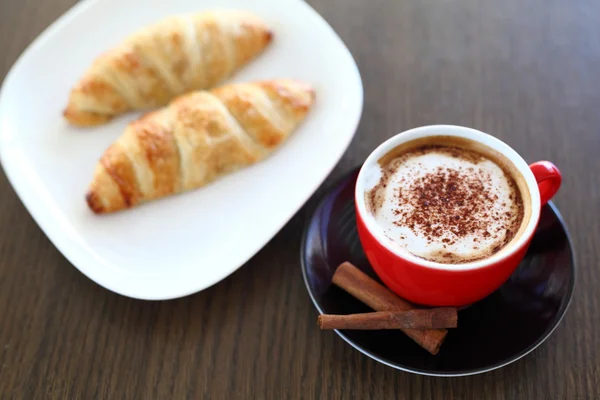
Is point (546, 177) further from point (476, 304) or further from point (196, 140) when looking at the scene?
point (196, 140)

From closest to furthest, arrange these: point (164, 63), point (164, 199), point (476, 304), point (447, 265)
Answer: point (447, 265) < point (476, 304) < point (164, 199) < point (164, 63)

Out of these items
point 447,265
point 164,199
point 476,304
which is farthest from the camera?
point 164,199

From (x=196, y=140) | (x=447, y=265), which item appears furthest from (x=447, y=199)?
(x=196, y=140)

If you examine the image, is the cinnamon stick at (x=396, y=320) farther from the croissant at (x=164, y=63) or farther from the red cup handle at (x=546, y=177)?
the croissant at (x=164, y=63)

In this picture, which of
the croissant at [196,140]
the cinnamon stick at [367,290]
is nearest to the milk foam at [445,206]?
the cinnamon stick at [367,290]

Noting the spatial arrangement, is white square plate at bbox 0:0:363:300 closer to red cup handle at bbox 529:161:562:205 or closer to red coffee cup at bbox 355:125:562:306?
red coffee cup at bbox 355:125:562:306

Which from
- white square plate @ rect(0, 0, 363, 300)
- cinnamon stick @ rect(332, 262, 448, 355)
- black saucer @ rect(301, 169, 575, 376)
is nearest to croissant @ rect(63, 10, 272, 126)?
white square plate @ rect(0, 0, 363, 300)

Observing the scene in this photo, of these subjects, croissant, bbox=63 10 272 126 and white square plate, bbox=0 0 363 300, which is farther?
croissant, bbox=63 10 272 126
